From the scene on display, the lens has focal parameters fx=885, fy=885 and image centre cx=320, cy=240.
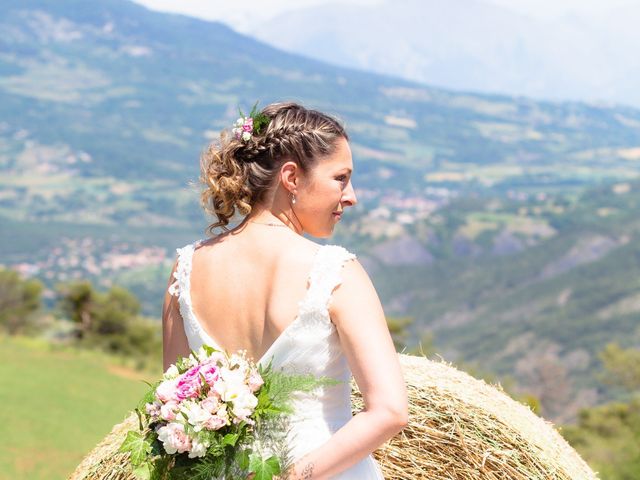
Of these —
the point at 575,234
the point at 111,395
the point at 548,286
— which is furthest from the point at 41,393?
the point at 575,234

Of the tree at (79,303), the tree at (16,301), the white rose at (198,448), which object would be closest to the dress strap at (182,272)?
the white rose at (198,448)

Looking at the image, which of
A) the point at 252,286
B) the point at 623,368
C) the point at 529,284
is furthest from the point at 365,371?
the point at 529,284

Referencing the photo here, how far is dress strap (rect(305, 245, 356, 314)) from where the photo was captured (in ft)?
8.57

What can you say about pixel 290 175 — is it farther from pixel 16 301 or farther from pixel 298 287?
pixel 16 301

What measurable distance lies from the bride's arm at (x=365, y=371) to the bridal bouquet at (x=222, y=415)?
180 millimetres

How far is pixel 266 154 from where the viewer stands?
2840 mm

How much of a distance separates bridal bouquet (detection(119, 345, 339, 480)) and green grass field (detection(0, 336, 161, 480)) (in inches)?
521

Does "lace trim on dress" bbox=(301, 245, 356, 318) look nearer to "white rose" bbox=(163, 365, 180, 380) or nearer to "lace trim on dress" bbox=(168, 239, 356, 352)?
"lace trim on dress" bbox=(168, 239, 356, 352)

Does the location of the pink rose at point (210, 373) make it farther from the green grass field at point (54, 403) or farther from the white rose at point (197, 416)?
the green grass field at point (54, 403)

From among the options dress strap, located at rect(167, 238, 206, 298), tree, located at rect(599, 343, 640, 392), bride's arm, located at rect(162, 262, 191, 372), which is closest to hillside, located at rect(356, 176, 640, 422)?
tree, located at rect(599, 343, 640, 392)

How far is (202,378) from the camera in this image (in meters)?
2.74

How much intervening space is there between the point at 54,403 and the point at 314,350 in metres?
22.0

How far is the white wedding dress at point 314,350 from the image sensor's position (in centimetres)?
264

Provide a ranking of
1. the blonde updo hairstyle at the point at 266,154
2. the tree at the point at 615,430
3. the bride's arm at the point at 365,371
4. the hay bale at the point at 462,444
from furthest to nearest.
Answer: the tree at the point at 615,430 → the hay bale at the point at 462,444 → the blonde updo hairstyle at the point at 266,154 → the bride's arm at the point at 365,371
